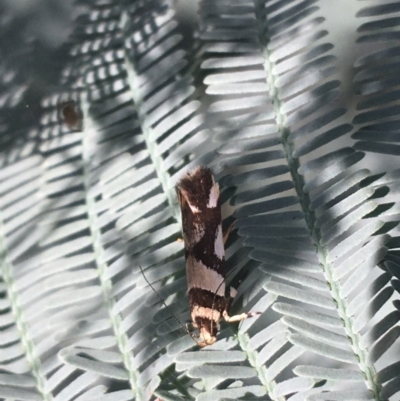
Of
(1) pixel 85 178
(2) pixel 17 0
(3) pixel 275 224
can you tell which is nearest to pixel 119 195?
(1) pixel 85 178

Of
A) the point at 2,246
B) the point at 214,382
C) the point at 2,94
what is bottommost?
the point at 214,382

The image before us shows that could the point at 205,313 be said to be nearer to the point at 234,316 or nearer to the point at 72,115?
the point at 234,316

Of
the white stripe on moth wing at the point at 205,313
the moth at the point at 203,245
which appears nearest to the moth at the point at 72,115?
the moth at the point at 203,245

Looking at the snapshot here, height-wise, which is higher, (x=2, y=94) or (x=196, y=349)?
(x=2, y=94)

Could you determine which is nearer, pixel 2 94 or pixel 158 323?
pixel 158 323

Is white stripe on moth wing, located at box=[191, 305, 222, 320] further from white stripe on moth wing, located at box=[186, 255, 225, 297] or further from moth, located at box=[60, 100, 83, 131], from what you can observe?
moth, located at box=[60, 100, 83, 131]

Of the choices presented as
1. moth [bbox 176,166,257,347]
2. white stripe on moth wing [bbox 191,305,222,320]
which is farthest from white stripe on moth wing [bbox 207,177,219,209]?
white stripe on moth wing [bbox 191,305,222,320]

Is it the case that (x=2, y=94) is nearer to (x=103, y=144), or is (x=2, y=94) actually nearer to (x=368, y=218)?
(x=103, y=144)

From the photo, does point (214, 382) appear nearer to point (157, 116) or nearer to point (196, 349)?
point (196, 349)
